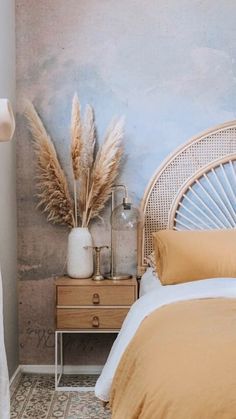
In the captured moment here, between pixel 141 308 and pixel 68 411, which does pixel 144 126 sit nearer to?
pixel 141 308

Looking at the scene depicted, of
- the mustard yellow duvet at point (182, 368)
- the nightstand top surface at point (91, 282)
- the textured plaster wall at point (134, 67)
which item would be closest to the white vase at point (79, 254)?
the nightstand top surface at point (91, 282)

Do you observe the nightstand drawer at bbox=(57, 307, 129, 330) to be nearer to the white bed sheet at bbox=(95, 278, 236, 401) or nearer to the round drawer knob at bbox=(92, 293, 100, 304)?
the round drawer knob at bbox=(92, 293, 100, 304)

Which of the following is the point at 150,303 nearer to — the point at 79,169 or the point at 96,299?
the point at 96,299

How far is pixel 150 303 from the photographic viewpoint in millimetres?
2328

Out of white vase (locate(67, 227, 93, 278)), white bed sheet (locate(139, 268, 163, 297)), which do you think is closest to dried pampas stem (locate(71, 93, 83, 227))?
white vase (locate(67, 227, 93, 278))

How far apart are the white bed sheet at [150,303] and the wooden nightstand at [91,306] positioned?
51 cm

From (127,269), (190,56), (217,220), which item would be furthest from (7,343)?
(190,56)

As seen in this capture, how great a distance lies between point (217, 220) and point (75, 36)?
135cm

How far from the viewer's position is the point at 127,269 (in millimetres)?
3293

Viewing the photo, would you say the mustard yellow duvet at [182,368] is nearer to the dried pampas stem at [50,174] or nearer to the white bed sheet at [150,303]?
the white bed sheet at [150,303]

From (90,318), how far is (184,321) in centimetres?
Result: 124

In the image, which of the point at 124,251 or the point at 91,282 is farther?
the point at 124,251

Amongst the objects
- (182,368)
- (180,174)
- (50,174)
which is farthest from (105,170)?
(182,368)

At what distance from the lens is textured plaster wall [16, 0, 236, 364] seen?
3248mm
